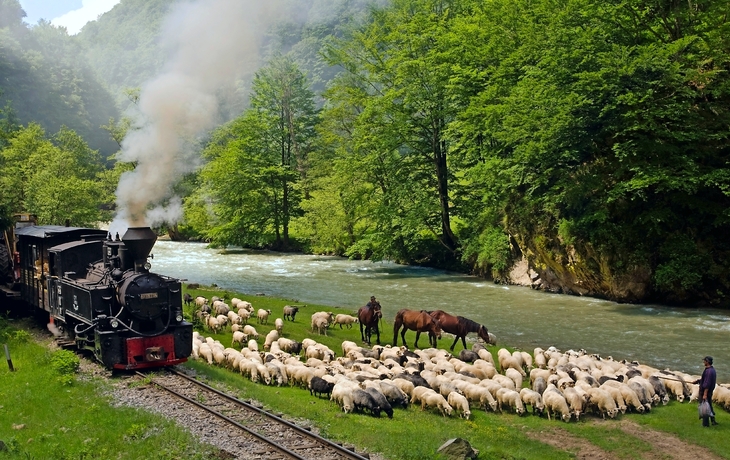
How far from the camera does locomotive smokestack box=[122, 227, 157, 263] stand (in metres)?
18.0

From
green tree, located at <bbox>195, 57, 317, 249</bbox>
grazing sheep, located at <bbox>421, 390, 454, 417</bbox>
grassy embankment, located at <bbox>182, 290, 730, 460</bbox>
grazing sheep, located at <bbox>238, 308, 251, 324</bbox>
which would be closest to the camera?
grassy embankment, located at <bbox>182, 290, 730, 460</bbox>

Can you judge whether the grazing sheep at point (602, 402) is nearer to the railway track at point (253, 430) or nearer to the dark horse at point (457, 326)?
Result: the railway track at point (253, 430)

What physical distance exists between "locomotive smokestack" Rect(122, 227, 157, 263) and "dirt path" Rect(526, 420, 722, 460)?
Result: 11.0 m

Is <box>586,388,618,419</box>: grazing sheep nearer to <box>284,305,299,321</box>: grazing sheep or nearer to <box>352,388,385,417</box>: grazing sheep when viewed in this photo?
<box>352,388,385,417</box>: grazing sheep

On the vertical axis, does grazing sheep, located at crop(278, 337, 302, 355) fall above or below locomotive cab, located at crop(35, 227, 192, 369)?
below

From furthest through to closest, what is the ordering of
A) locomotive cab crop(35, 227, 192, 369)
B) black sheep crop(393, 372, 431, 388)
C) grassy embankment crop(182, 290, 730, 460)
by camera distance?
locomotive cab crop(35, 227, 192, 369) < black sheep crop(393, 372, 431, 388) < grassy embankment crop(182, 290, 730, 460)

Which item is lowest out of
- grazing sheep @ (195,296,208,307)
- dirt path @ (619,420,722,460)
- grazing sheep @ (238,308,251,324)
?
dirt path @ (619,420,722,460)

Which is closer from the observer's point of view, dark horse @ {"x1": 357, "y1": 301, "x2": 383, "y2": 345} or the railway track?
the railway track

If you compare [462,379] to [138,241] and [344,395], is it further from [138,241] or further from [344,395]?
[138,241]

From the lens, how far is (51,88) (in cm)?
13350

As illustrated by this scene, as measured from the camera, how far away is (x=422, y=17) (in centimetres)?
5022

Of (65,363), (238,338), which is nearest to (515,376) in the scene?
(238,338)

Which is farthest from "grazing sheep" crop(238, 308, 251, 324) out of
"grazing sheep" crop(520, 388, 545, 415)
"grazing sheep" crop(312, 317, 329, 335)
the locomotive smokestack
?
"grazing sheep" crop(520, 388, 545, 415)

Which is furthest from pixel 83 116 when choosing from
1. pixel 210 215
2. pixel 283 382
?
pixel 283 382
